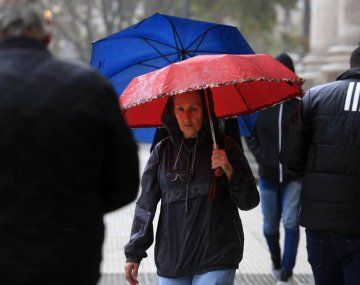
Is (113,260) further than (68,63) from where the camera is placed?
Yes

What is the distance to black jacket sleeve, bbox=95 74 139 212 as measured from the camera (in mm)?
2904

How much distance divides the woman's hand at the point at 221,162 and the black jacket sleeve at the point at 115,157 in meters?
1.17

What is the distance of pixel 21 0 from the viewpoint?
118 inches

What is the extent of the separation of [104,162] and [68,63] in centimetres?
36

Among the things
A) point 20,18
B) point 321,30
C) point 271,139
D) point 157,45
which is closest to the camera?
point 20,18

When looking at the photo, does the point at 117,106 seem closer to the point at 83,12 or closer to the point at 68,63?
the point at 68,63

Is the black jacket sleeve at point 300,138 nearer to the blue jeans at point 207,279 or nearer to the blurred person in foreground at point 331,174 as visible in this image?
the blurred person in foreground at point 331,174

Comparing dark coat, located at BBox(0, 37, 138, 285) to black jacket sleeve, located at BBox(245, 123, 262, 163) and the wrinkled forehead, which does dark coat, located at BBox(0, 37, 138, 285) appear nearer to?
the wrinkled forehead

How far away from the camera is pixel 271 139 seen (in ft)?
24.1

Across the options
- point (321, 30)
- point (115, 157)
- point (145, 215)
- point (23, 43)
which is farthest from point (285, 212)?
point (321, 30)

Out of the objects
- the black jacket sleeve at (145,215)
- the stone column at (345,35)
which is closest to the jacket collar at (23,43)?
the black jacket sleeve at (145,215)

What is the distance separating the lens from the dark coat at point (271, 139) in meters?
7.26

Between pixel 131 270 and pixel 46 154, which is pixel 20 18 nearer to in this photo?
pixel 46 154

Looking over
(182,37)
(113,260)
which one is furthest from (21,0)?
(113,260)
